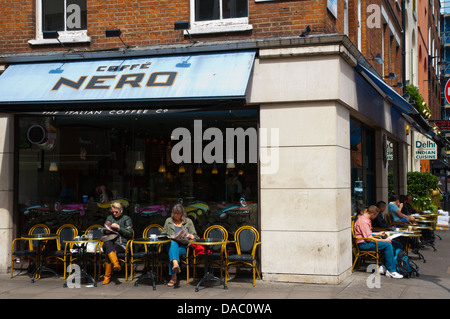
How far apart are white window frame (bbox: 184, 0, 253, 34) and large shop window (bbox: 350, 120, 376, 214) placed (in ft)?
10.7

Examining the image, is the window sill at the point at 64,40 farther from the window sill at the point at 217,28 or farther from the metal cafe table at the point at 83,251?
the metal cafe table at the point at 83,251

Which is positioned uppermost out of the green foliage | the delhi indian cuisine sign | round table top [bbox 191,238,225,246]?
the delhi indian cuisine sign

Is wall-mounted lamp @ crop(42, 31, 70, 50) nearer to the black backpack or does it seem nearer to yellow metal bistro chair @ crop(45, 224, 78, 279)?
yellow metal bistro chair @ crop(45, 224, 78, 279)

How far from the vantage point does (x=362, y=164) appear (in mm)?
13336

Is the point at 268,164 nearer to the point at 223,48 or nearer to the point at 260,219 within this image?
the point at 260,219

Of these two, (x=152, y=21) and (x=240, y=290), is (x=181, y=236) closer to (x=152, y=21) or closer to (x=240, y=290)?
(x=240, y=290)

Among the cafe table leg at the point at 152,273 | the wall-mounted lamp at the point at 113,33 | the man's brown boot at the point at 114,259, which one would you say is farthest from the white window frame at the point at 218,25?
the man's brown boot at the point at 114,259

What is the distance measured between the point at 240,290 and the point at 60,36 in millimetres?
6200

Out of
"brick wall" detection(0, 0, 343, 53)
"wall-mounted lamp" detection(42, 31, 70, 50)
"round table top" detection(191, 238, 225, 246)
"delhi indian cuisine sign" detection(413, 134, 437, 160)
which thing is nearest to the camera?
"round table top" detection(191, 238, 225, 246)

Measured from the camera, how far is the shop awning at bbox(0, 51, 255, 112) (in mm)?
8766

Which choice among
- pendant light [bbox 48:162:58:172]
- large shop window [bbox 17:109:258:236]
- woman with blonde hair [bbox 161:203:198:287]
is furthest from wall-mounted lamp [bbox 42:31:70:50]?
woman with blonde hair [bbox 161:203:198:287]

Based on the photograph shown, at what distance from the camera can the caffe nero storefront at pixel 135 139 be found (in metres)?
9.11

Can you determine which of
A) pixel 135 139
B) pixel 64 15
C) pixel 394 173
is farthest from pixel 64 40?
pixel 394 173

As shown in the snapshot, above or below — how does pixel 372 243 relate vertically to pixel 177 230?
below
